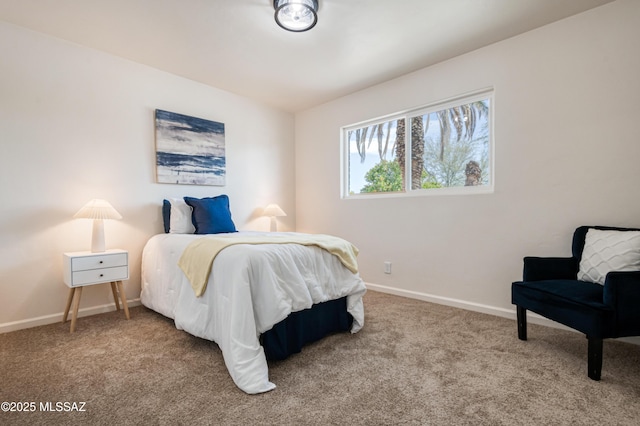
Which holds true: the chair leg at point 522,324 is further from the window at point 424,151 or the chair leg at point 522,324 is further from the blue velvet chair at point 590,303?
the window at point 424,151

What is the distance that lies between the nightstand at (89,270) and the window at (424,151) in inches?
104

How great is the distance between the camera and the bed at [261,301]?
168cm

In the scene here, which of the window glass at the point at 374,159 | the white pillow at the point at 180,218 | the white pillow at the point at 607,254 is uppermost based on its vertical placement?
the window glass at the point at 374,159

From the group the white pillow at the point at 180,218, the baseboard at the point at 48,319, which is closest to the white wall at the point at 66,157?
the baseboard at the point at 48,319

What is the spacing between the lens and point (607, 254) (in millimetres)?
1951

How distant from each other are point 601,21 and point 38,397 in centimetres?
427

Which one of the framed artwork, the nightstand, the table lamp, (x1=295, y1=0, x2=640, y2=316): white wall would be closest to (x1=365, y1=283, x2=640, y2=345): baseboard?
(x1=295, y1=0, x2=640, y2=316): white wall

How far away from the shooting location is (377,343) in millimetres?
2150

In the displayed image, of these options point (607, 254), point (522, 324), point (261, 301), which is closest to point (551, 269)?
A: point (607, 254)

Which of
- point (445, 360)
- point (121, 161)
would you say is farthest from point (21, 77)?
point (445, 360)

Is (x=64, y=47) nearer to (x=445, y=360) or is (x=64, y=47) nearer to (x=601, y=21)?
(x=445, y=360)

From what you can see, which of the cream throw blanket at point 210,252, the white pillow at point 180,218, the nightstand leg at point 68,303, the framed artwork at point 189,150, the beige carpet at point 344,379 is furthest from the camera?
the framed artwork at point 189,150

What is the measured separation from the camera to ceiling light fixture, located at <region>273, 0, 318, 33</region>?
2113mm

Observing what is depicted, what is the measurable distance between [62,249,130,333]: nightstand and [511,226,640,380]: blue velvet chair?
10.4 ft
